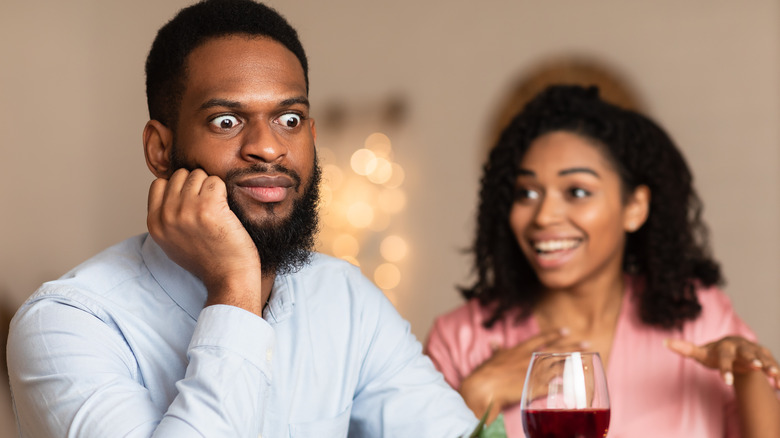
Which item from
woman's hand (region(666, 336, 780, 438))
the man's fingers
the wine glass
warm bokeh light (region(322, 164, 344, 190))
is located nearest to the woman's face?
woman's hand (region(666, 336, 780, 438))

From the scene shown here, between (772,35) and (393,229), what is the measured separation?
2417mm

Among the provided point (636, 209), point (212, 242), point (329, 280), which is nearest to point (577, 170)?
point (636, 209)

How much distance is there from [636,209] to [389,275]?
7.67 ft

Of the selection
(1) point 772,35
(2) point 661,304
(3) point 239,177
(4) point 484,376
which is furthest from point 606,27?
(3) point 239,177

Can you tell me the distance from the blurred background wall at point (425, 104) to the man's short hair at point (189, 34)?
172cm

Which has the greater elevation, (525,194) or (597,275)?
(525,194)

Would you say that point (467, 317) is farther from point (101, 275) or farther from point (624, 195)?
point (101, 275)

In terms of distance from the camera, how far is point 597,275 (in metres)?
2.80

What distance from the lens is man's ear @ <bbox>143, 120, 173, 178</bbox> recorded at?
5.53 feet

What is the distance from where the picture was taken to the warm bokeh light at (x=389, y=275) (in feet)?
16.5

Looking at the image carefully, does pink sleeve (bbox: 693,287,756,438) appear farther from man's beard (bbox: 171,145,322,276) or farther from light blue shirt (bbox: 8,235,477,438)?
man's beard (bbox: 171,145,322,276)

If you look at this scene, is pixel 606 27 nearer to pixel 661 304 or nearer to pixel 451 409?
pixel 661 304

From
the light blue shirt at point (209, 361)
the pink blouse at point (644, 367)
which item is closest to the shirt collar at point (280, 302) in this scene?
the light blue shirt at point (209, 361)

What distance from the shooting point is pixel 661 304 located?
9.03 ft
